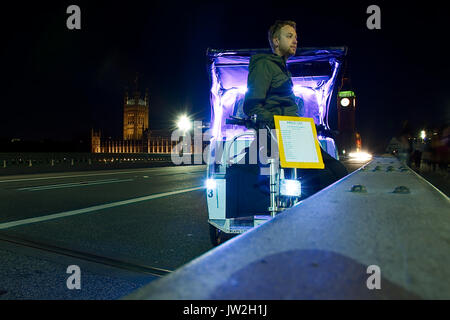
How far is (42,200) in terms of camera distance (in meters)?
8.39

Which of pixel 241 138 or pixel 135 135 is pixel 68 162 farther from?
pixel 135 135

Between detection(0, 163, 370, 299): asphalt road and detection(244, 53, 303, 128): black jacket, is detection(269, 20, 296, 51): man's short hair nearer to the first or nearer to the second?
detection(244, 53, 303, 128): black jacket

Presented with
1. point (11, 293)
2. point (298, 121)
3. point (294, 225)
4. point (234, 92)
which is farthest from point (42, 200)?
point (294, 225)

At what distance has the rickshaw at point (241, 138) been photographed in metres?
3.38

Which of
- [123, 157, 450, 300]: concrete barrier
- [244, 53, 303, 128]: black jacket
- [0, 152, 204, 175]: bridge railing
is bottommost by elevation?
[0, 152, 204, 175]: bridge railing

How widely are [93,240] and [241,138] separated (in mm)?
2286

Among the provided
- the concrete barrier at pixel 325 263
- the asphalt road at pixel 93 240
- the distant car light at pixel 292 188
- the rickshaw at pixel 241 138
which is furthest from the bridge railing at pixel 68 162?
the concrete barrier at pixel 325 263

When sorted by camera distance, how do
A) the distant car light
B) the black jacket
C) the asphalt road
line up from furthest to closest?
the black jacket < the distant car light < the asphalt road

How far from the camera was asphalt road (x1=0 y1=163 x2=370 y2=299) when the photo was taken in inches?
114

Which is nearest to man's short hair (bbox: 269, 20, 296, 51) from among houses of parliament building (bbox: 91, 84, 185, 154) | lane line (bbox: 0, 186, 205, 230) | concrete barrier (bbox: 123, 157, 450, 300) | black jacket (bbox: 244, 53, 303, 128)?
black jacket (bbox: 244, 53, 303, 128)

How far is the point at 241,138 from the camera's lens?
14.9 ft

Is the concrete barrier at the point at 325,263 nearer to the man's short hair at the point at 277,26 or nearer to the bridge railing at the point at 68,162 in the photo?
the man's short hair at the point at 277,26

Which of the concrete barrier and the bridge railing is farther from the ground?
the concrete barrier

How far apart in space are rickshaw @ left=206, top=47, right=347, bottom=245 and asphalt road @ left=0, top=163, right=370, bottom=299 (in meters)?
0.68
